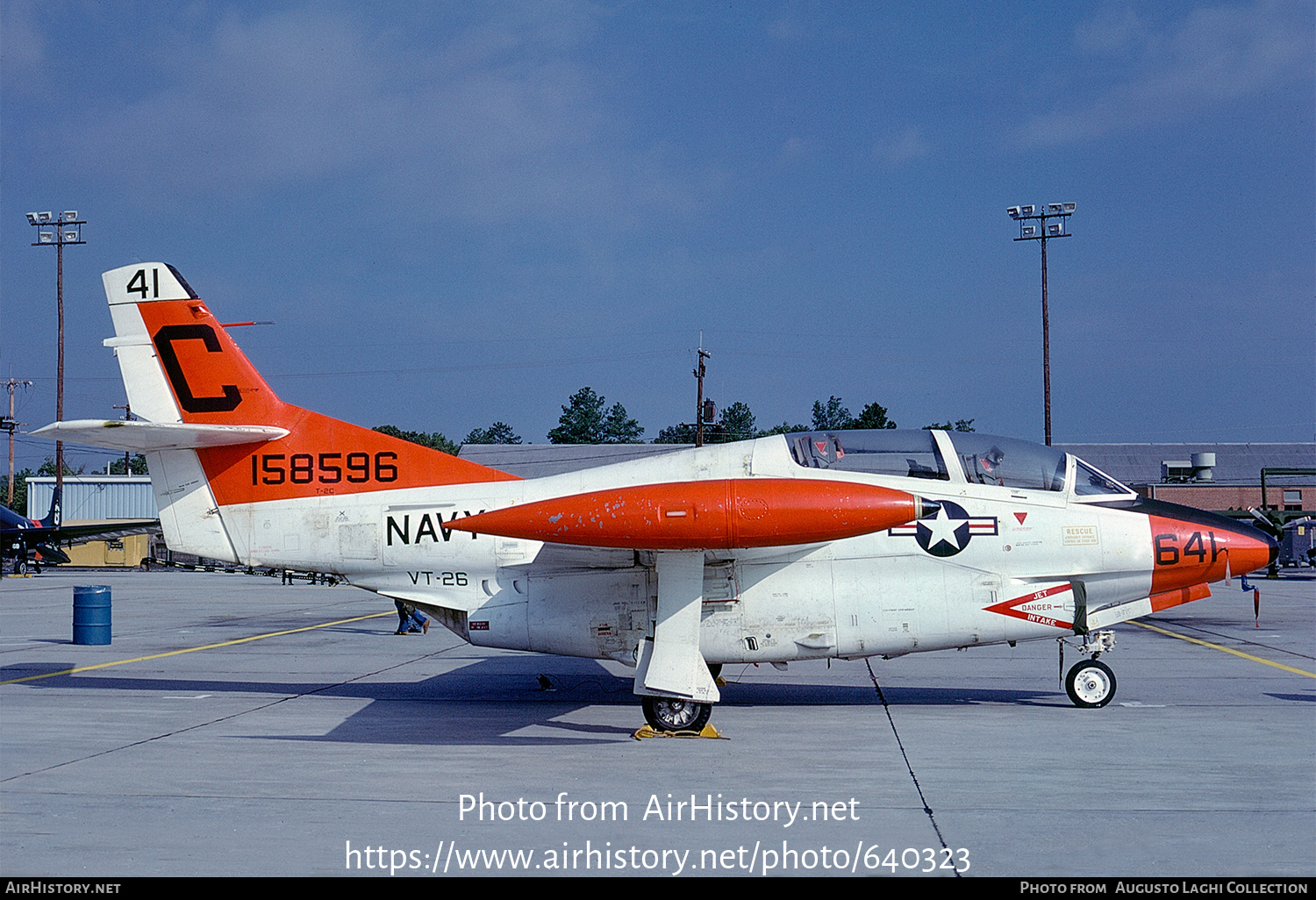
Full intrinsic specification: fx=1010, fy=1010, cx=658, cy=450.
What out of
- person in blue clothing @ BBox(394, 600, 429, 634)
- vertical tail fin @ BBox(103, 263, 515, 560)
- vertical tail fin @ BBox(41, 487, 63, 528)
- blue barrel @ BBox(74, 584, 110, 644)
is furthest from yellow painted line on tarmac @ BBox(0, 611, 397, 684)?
vertical tail fin @ BBox(41, 487, 63, 528)

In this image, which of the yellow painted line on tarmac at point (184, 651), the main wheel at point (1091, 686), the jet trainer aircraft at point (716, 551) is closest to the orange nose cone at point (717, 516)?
the jet trainer aircraft at point (716, 551)

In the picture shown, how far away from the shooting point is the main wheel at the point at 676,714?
9438 mm

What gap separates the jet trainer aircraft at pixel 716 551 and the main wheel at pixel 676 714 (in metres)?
0.02

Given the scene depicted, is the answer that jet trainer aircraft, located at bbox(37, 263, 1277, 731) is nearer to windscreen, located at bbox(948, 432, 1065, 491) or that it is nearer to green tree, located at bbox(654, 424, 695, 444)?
windscreen, located at bbox(948, 432, 1065, 491)

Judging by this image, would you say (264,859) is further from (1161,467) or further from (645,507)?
(1161,467)

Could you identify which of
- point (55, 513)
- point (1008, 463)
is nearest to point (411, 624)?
point (1008, 463)

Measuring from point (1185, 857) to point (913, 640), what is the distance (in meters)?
4.38

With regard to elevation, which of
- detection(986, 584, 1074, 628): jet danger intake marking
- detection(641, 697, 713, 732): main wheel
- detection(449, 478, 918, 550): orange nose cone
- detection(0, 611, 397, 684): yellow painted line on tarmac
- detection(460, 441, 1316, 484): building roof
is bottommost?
detection(0, 611, 397, 684): yellow painted line on tarmac

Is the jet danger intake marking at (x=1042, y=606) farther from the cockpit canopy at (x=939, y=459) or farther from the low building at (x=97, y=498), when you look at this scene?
the low building at (x=97, y=498)

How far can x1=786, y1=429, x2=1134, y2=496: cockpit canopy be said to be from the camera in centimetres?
1002

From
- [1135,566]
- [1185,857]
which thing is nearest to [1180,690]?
[1135,566]

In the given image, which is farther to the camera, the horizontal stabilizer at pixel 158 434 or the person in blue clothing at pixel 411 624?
the person in blue clothing at pixel 411 624

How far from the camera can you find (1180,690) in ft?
39.1

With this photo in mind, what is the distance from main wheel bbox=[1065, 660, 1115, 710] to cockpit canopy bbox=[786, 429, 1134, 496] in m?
1.92
